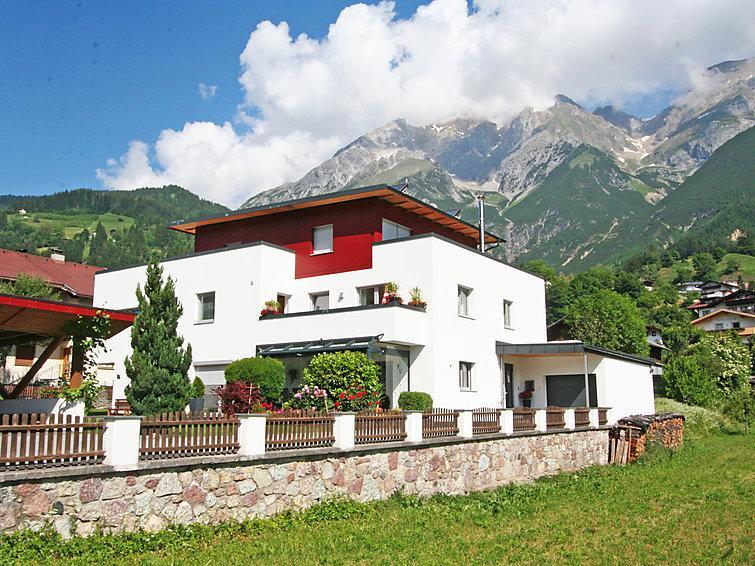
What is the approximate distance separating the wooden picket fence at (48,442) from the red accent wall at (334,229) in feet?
58.0

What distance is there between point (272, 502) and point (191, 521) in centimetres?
183

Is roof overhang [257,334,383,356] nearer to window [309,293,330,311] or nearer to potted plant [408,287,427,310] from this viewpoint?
potted plant [408,287,427,310]

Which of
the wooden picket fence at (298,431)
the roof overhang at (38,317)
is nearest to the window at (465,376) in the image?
the wooden picket fence at (298,431)

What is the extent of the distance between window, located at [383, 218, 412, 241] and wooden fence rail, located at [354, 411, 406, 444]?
1261 cm

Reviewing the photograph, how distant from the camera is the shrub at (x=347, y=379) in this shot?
73.5 ft

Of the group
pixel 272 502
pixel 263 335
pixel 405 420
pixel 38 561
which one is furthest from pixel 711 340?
pixel 38 561

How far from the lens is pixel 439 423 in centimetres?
1870

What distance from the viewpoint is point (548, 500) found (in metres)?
17.5

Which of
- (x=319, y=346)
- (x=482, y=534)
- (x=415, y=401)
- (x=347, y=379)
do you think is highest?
(x=319, y=346)

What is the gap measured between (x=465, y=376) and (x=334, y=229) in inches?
295

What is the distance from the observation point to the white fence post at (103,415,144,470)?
36.1 feet

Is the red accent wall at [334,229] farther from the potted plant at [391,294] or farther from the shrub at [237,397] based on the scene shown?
the shrub at [237,397]

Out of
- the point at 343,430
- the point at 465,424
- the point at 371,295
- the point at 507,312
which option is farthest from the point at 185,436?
the point at 507,312

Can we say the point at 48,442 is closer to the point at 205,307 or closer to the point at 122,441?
the point at 122,441
